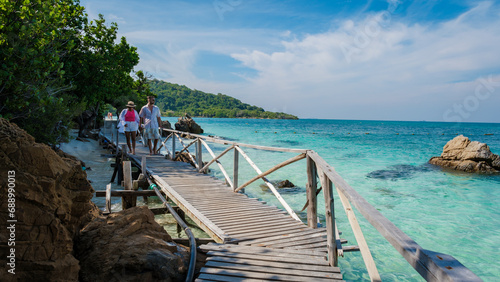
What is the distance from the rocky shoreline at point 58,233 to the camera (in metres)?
2.84

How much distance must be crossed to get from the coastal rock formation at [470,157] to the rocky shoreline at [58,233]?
68.2 feet

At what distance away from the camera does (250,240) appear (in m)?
4.67

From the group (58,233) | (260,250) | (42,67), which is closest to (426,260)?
(260,250)

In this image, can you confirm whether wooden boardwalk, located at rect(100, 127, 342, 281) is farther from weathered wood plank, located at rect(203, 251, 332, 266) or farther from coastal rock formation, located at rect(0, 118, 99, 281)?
coastal rock formation, located at rect(0, 118, 99, 281)

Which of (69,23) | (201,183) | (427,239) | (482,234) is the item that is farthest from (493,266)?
(69,23)

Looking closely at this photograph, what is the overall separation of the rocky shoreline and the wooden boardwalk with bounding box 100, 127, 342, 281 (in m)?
0.63

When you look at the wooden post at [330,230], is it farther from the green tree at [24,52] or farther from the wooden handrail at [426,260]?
the green tree at [24,52]

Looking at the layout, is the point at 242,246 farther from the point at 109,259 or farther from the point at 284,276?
the point at 109,259

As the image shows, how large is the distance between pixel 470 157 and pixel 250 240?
66.5 ft

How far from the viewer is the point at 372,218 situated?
6.98ft

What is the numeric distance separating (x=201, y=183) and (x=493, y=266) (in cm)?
750

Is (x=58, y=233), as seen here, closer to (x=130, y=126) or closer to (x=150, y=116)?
(x=150, y=116)

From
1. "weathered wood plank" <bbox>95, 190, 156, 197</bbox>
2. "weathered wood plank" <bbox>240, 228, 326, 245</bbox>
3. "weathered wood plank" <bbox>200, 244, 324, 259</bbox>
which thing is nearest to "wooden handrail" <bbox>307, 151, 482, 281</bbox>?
"weathered wood plank" <bbox>200, 244, 324, 259</bbox>

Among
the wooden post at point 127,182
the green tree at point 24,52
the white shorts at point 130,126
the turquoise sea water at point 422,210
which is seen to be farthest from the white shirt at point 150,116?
the turquoise sea water at point 422,210
